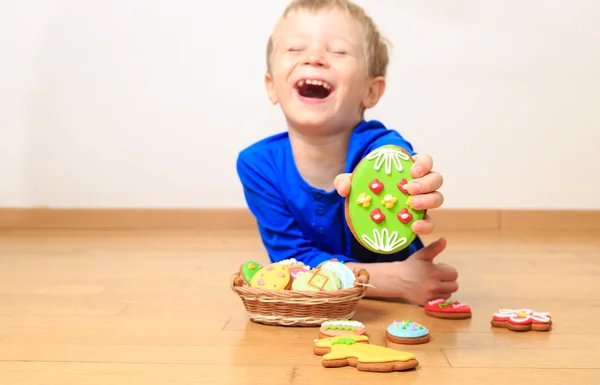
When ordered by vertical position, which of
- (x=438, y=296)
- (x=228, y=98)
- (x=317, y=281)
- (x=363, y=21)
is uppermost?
(x=363, y=21)

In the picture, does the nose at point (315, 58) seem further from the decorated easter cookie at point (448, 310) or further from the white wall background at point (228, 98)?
the white wall background at point (228, 98)

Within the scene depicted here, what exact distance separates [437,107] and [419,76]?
115 mm

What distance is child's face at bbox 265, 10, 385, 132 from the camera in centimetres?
145

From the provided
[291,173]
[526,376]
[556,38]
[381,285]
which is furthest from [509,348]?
[556,38]

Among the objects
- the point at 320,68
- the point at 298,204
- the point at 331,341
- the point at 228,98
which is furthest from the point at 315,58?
the point at 228,98

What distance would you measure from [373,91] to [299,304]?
59 cm

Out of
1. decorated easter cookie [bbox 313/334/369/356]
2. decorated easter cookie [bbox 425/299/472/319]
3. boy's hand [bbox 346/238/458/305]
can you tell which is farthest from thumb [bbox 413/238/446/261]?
decorated easter cookie [bbox 313/334/369/356]

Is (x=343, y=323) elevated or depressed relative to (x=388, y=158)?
depressed

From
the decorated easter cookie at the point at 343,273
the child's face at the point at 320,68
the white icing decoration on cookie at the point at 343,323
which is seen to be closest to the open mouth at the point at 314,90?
the child's face at the point at 320,68

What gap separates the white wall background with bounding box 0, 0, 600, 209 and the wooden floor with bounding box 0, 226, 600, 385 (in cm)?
44

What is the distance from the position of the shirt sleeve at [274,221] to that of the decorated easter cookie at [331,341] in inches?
15.3

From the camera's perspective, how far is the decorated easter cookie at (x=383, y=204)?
47.5 inches

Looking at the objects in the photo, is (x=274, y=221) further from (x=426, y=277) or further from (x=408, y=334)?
(x=408, y=334)

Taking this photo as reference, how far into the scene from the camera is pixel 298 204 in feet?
4.93
